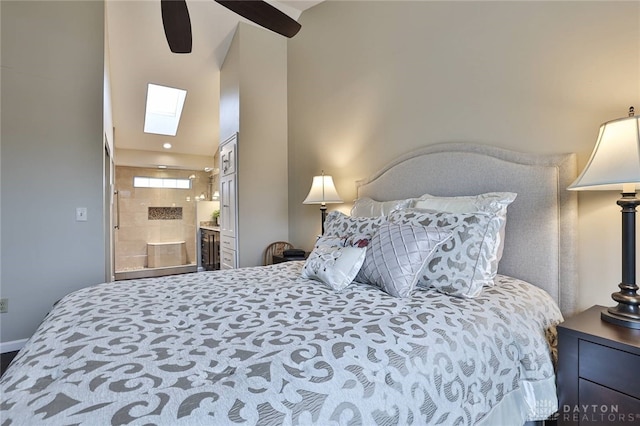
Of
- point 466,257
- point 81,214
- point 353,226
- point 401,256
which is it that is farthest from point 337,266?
point 81,214

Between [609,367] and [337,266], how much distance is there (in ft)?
3.73

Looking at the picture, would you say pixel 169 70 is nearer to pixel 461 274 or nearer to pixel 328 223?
pixel 328 223

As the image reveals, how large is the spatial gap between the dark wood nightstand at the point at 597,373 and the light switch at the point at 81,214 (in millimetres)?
3473

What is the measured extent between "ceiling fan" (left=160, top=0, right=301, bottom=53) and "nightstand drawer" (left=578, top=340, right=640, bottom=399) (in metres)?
2.25

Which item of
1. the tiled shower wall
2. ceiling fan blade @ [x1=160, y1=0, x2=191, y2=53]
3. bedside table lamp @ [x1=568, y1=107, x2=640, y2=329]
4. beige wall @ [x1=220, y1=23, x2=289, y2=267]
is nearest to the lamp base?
bedside table lamp @ [x1=568, y1=107, x2=640, y2=329]

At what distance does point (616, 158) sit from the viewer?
129 cm

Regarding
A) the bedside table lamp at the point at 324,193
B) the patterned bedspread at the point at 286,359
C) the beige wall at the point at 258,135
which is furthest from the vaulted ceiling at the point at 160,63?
the patterned bedspread at the point at 286,359

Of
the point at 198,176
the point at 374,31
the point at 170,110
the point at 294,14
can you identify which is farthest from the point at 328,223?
the point at 198,176

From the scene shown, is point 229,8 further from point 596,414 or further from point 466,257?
point 596,414

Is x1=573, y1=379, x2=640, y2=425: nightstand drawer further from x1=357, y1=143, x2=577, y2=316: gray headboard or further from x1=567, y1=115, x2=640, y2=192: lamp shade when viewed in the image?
x1=567, y1=115, x2=640, y2=192: lamp shade

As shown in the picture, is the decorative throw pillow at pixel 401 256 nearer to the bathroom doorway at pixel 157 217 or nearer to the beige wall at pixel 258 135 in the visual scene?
the beige wall at pixel 258 135

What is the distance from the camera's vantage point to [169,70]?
4.70 m

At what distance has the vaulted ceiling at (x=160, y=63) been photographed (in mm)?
3760

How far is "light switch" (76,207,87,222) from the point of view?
282cm
